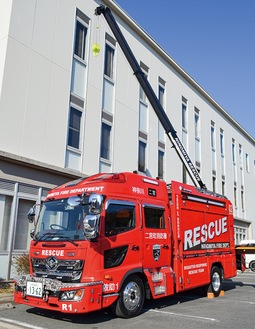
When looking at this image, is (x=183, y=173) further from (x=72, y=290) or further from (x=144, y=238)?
(x=72, y=290)

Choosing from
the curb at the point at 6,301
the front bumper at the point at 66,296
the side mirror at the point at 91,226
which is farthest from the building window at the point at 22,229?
the side mirror at the point at 91,226

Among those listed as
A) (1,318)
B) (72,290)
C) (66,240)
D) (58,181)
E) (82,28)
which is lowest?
(1,318)

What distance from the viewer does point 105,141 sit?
603 inches

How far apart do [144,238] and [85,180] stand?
185 cm

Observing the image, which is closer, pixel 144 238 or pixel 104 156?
pixel 144 238

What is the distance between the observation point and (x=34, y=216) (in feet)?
25.8

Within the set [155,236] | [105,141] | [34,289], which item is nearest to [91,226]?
[34,289]

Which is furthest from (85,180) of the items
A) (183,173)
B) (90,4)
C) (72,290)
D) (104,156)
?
(183,173)

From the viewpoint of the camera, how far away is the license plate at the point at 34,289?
20.5 feet

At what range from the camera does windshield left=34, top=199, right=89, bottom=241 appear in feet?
21.5

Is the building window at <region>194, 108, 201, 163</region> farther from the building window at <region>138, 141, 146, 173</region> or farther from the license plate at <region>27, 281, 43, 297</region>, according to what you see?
the license plate at <region>27, 281, 43, 297</region>

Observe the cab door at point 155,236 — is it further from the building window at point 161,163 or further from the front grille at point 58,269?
the building window at point 161,163

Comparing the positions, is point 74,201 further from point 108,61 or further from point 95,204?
point 108,61

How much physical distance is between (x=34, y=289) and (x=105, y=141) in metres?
9.64
